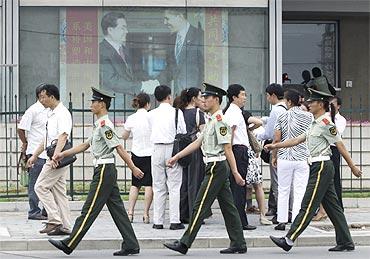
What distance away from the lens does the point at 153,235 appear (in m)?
12.5

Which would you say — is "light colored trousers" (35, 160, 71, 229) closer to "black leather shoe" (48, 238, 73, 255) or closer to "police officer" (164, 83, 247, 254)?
"black leather shoe" (48, 238, 73, 255)

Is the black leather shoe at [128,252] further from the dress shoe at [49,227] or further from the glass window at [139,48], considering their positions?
the glass window at [139,48]

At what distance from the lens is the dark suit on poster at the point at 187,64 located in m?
19.9

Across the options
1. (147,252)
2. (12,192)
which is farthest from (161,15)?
(147,252)

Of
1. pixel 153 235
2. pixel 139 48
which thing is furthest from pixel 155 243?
pixel 139 48

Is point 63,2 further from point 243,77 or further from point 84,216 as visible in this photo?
point 84,216

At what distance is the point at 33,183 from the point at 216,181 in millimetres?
3615

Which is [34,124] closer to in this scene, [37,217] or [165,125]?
[37,217]

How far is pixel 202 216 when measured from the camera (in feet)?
36.7

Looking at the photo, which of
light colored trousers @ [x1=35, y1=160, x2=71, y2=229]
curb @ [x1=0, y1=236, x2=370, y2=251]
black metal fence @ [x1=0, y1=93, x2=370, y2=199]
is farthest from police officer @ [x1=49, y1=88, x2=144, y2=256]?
black metal fence @ [x1=0, y1=93, x2=370, y2=199]

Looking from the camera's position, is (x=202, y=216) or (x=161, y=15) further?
(x=161, y=15)

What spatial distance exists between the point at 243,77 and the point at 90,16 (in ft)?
10.9

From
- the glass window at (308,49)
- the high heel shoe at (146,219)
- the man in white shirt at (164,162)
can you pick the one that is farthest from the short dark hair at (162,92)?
the glass window at (308,49)

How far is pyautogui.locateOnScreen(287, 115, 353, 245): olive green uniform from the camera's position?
37.3 ft
